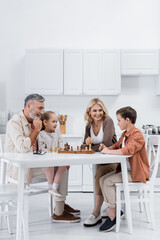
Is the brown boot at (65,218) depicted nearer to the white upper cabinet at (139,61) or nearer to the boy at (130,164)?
the boy at (130,164)

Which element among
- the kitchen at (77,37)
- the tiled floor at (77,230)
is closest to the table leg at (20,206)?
the tiled floor at (77,230)

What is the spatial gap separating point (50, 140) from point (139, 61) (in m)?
2.25

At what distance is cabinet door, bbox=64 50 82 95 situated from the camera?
4.73 meters

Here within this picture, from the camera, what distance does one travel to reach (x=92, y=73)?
187 inches

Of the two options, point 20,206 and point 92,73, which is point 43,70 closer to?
point 92,73

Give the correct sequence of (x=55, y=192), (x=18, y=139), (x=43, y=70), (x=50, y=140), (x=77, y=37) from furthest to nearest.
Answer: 1. (x=77, y=37)
2. (x=43, y=70)
3. (x=50, y=140)
4. (x=55, y=192)
5. (x=18, y=139)

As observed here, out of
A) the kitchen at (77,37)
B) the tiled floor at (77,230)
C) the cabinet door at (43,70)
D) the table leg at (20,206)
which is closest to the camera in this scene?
the table leg at (20,206)

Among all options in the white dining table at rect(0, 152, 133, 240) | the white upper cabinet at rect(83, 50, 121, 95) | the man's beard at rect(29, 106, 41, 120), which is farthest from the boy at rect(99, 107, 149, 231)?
the white upper cabinet at rect(83, 50, 121, 95)

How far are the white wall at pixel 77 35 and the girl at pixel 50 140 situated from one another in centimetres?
192

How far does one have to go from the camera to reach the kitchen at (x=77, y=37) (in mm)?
5102

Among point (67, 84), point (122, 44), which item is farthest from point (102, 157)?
point (122, 44)

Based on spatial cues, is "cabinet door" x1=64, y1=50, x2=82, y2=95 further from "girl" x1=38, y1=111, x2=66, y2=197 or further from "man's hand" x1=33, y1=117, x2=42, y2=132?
"man's hand" x1=33, y1=117, x2=42, y2=132

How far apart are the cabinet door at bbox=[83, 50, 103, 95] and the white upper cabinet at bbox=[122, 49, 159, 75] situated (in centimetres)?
37

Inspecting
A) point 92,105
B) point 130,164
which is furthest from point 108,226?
point 92,105
